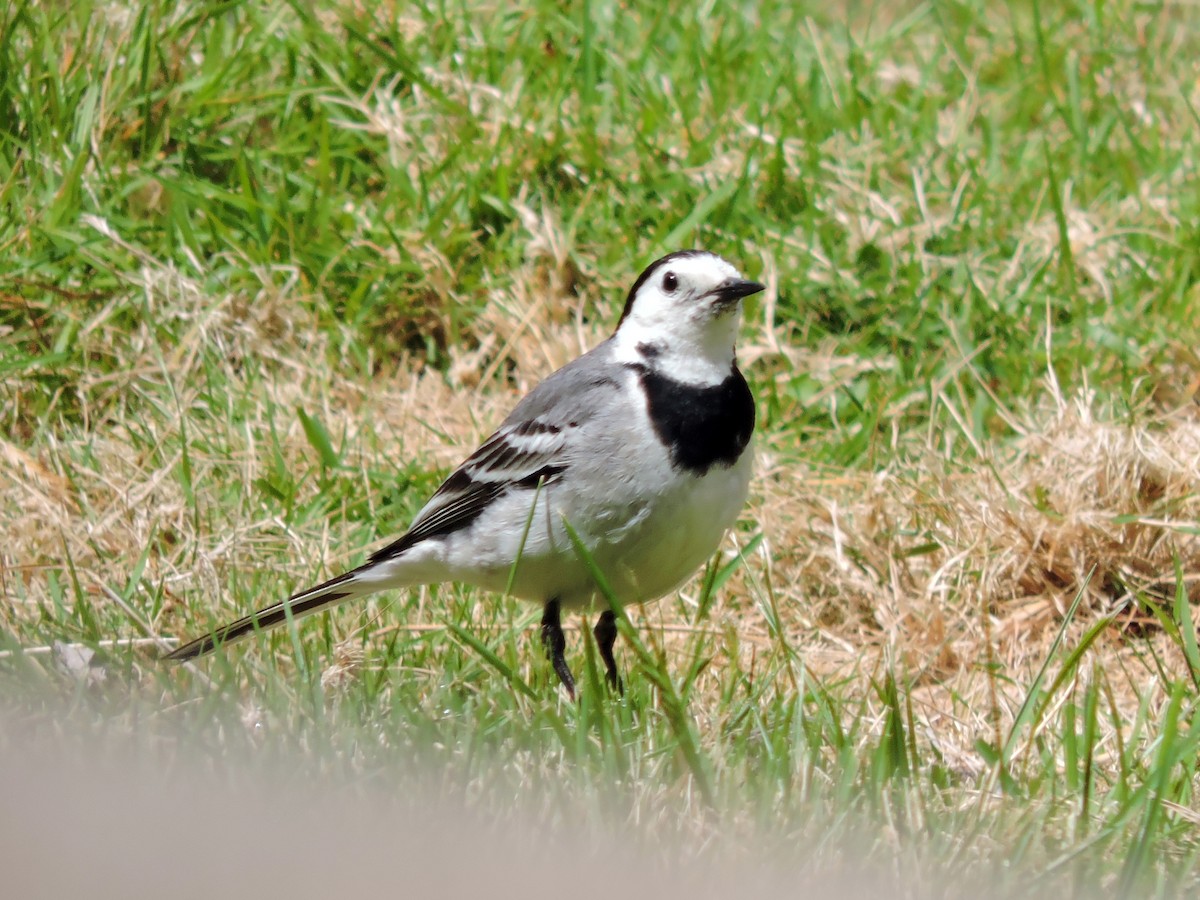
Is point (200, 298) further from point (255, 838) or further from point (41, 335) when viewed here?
point (255, 838)

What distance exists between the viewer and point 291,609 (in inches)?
146

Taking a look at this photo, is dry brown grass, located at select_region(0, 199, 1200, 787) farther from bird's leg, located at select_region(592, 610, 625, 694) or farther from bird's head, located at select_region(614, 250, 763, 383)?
bird's head, located at select_region(614, 250, 763, 383)

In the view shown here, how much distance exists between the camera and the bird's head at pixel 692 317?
3.85 meters

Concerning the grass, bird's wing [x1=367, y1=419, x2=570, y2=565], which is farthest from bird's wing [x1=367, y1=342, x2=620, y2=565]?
the grass

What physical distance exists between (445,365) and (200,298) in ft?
3.04

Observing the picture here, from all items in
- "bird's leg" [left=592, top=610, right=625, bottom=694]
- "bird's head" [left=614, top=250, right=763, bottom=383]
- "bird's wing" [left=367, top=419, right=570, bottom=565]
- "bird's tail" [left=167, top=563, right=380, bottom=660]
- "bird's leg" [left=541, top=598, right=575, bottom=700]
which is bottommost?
"bird's leg" [left=592, top=610, right=625, bottom=694]

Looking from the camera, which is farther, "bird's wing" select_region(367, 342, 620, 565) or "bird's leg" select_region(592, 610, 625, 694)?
"bird's leg" select_region(592, 610, 625, 694)

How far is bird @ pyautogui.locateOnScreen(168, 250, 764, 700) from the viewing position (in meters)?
3.62

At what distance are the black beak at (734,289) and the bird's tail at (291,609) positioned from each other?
1132 millimetres

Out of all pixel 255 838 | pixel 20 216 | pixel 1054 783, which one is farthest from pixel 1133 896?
pixel 20 216

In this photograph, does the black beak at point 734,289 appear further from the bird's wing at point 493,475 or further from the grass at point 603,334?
the grass at point 603,334

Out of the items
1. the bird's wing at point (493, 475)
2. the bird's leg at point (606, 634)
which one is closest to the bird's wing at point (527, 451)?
the bird's wing at point (493, 475)

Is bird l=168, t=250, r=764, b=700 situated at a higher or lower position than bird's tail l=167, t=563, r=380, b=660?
higher

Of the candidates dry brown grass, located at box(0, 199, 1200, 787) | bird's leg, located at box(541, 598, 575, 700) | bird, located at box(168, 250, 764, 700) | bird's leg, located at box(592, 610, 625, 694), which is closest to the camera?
bird, located at box(168, 250, 764, 700)
